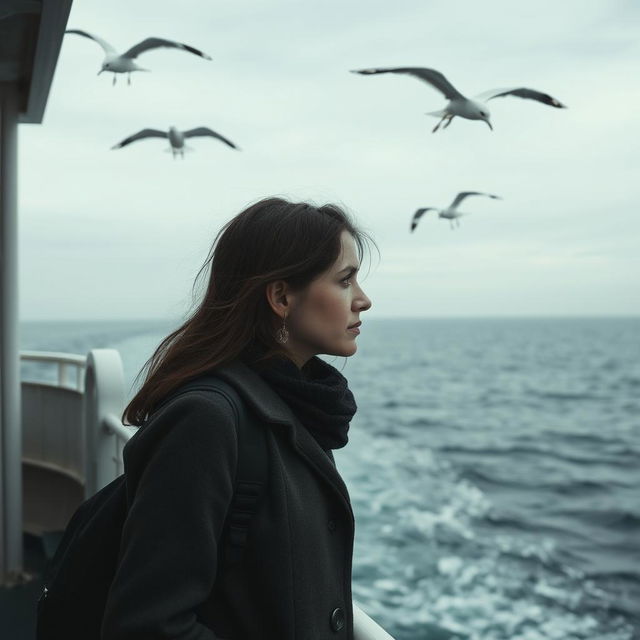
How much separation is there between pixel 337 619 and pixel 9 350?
2885 mm

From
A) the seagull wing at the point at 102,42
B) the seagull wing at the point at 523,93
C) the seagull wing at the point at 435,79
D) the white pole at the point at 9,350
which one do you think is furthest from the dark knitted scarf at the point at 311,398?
the seagull wing at the point at 102,42

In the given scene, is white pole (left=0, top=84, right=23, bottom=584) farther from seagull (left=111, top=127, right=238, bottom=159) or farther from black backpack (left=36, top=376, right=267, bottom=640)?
seagull (left=111, top=127, right=238, bottom=159)

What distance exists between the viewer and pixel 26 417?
4.88 metres

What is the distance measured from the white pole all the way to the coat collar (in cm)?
275

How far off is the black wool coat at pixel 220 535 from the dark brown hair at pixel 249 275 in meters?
0.06

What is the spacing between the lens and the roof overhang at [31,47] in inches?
103

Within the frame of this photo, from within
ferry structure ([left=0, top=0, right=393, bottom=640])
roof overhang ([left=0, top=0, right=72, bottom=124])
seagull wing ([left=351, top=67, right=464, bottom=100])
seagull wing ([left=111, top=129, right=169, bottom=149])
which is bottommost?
ferry structure ([left=0, top=0, right=393, bottom=640])

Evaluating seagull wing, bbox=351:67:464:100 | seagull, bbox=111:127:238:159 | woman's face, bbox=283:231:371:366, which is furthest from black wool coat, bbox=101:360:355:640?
seagull, bbox=111:127:238:159

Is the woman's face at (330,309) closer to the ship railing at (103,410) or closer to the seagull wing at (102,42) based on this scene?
the ship railing at (103,410)

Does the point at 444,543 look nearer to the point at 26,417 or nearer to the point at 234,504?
the point at 26,417

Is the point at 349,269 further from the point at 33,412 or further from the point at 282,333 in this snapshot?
the point at 33,412

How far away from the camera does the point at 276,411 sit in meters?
1.16

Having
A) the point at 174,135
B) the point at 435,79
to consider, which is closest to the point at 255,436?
the point at 435,79

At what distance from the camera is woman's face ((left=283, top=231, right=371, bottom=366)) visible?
50.1 inches
